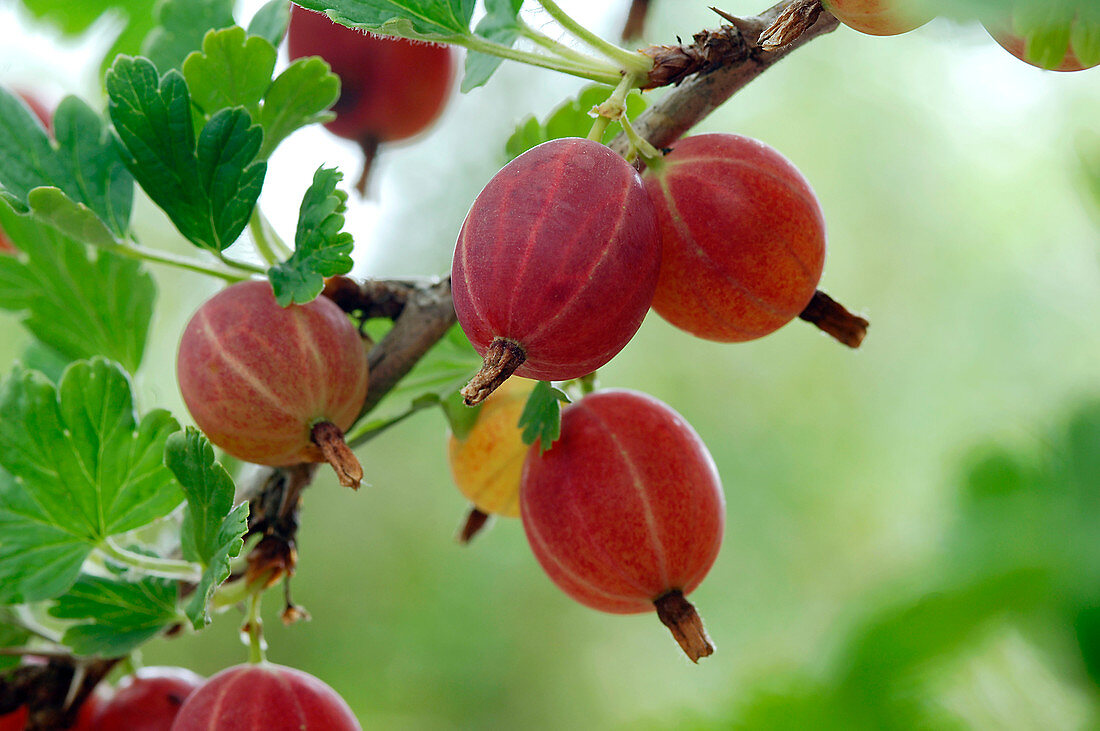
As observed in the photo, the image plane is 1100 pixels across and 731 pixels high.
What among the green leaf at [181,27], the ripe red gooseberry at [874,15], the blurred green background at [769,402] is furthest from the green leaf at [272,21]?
the blurred green background at [769,402]

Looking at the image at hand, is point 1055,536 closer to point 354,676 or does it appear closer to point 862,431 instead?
point 862,431

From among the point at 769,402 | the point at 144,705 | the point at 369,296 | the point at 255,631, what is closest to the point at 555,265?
the point at 369,296

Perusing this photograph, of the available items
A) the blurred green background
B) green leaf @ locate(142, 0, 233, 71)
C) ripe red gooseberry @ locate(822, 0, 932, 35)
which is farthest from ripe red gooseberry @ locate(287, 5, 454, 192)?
the blurred green background

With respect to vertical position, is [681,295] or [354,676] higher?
Result: [681,295]

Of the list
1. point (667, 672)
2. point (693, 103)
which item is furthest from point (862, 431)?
point (693, 103)

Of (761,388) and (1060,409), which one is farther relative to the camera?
(761,388)

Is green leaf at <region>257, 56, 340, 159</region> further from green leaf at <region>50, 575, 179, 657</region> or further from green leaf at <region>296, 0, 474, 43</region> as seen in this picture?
green leaf at <region>50, 575, 179, 657</region>

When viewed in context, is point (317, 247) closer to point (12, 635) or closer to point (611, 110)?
point (611, 110)
